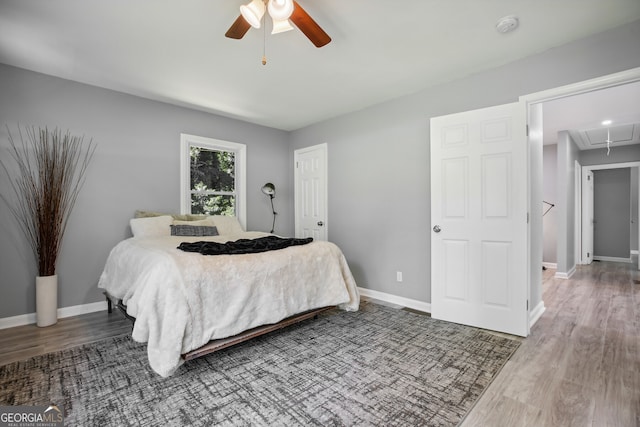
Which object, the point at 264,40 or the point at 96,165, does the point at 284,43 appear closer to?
the point at 264,40

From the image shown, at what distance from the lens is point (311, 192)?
476 cm

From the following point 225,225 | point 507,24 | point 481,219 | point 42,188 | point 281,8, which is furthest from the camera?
point 225,225

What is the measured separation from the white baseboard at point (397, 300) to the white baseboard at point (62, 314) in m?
3.11

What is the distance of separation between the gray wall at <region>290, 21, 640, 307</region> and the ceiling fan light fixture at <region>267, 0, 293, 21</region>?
2086mm

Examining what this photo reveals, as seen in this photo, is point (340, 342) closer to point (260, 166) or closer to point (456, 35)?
point (456, 35)

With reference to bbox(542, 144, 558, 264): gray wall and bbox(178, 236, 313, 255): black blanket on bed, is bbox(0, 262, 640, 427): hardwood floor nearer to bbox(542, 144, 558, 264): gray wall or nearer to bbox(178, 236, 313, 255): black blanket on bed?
bbox(178, 236, 313, 255): black blanket on bed

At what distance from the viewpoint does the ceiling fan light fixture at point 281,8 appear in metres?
1.73

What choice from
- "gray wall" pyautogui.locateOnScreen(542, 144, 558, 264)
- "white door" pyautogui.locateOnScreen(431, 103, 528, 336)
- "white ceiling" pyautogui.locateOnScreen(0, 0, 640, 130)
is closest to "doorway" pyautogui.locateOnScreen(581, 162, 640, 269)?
"gray wall" pyautogui.locateOnScreen(542, 144, 558, 264)

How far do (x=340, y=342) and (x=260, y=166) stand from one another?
3138mm

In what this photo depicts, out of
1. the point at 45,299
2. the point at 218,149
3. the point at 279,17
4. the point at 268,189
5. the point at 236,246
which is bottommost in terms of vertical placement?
the point at 45,299

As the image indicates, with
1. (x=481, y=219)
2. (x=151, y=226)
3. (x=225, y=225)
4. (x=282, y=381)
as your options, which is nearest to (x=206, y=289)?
(x=282, y=381)

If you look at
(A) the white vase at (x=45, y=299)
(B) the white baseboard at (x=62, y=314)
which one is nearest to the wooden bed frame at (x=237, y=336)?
(A) the white vase at (x=45, y=299)

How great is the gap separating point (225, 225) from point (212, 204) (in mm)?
584

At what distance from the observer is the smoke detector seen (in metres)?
2.13
